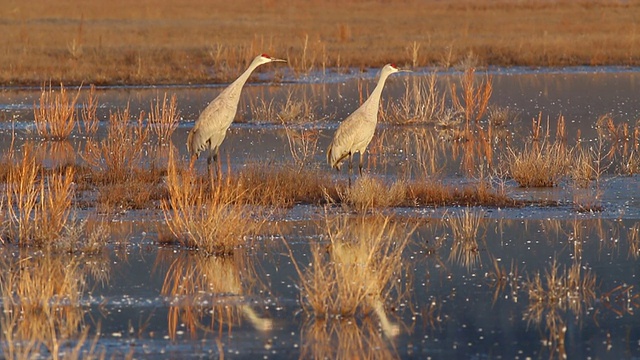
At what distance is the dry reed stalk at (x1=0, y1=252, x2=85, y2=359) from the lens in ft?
24.3

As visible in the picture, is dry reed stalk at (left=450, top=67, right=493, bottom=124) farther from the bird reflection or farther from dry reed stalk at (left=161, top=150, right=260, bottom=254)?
the bird reflection

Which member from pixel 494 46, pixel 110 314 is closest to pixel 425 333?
pixel 110 314

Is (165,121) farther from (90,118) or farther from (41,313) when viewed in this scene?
(41,313)

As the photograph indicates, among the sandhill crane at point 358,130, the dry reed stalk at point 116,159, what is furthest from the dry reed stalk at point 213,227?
the dry reed stalk at point 116,159

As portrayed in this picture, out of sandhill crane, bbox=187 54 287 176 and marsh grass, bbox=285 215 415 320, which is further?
sandhill crane, bbox=187 54 287 176

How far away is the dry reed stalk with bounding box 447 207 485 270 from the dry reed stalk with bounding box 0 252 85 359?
304cm

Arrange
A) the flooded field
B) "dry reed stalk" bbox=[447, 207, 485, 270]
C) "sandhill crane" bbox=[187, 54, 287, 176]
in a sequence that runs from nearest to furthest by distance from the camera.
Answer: the flooded field < "dry reed stalk" bbox=[447, 207, 485, 270] < "sandhill crane" bbox=[187, 54, 287, 176]

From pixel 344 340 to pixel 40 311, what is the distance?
213cm

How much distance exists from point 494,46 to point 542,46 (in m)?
1.30

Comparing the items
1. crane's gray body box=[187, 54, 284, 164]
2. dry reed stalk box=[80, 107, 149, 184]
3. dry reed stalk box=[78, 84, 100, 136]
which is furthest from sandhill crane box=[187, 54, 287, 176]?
dry reed stalk box=[78, 84, 100, 136]

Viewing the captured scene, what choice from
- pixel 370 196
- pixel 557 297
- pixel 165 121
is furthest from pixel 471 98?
pixel 557 297

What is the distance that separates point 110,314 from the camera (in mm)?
8383

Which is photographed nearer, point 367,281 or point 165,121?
point 367,281

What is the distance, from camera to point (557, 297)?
856 centimetres
